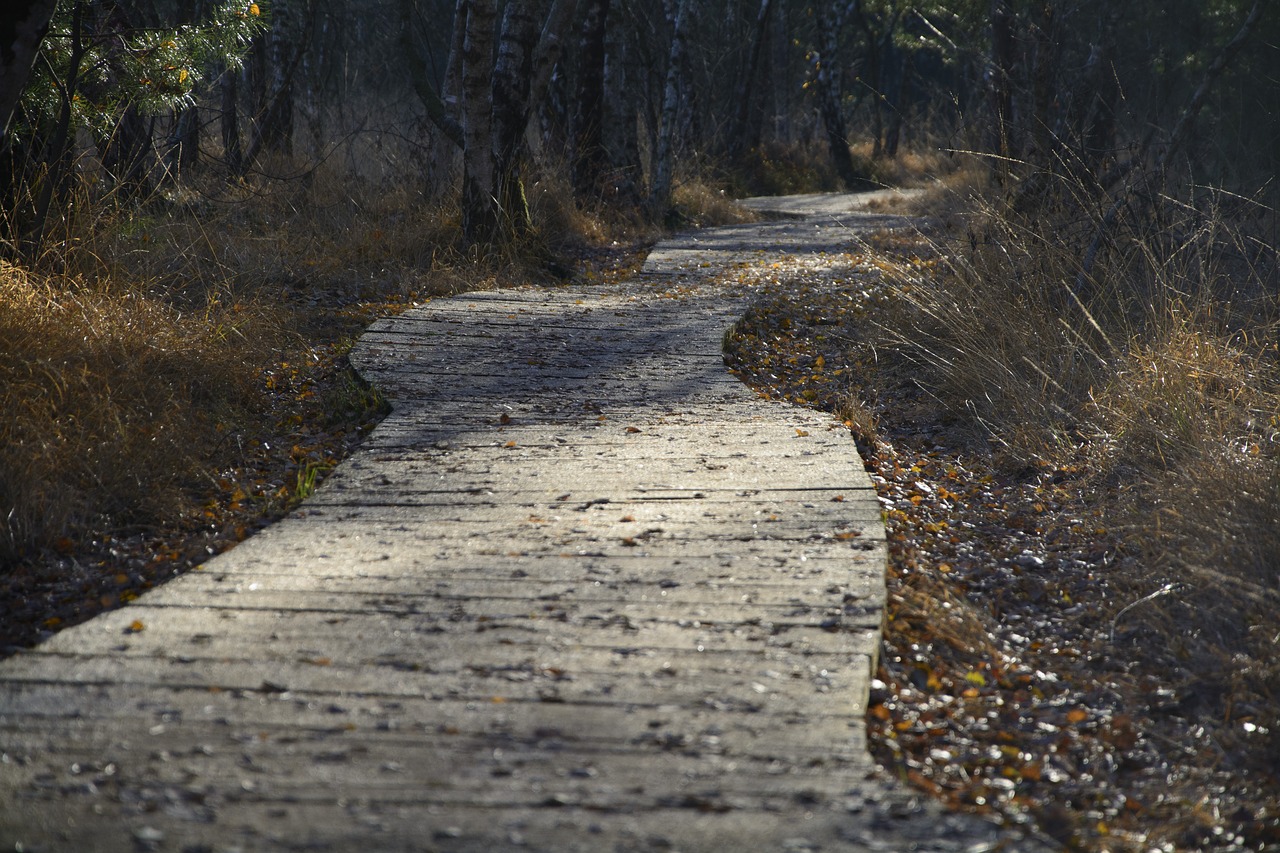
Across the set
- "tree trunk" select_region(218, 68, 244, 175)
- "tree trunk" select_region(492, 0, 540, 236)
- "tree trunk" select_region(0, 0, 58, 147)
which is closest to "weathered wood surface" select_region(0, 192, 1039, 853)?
"tree trunk" select_region(0, 0, 58, 147)

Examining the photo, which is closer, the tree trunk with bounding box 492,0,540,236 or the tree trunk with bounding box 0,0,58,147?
the tree trunk with bounding box 0,0,58,147

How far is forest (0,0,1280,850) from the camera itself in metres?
2.41

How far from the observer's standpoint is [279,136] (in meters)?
10.1

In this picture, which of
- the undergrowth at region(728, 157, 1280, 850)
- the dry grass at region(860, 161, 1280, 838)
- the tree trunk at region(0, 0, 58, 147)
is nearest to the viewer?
the undergrowth at region(728, 157, 1280, 850)

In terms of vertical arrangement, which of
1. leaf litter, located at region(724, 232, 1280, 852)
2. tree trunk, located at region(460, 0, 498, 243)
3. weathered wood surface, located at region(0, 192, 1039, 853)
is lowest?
leaf litter, located at region(724, 232, 1280, 852)

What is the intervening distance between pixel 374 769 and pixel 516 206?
5874 millimetres

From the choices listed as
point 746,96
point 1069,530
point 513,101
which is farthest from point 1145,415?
point 746,96

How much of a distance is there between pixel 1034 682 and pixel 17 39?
12.2ft

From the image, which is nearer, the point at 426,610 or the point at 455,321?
the point at 426,610

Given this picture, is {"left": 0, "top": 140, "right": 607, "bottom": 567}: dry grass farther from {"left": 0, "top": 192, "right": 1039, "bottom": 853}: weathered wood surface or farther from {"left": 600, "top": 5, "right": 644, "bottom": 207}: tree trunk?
{"left": 600, "top": 5, "right": 644, "bottom": 207}: tree trunk

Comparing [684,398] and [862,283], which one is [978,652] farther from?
[862,283]

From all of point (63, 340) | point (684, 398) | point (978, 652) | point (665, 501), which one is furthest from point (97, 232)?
point (978, 652)

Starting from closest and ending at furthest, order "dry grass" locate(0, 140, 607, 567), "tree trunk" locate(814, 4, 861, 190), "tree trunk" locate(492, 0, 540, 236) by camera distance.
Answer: "dry grass" locate(0, 140, 607, 567), "tree trunk" locate(492, 0, 540, 236), "tree trunk" locate(814, 4, 861, 190)

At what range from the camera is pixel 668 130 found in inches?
426
